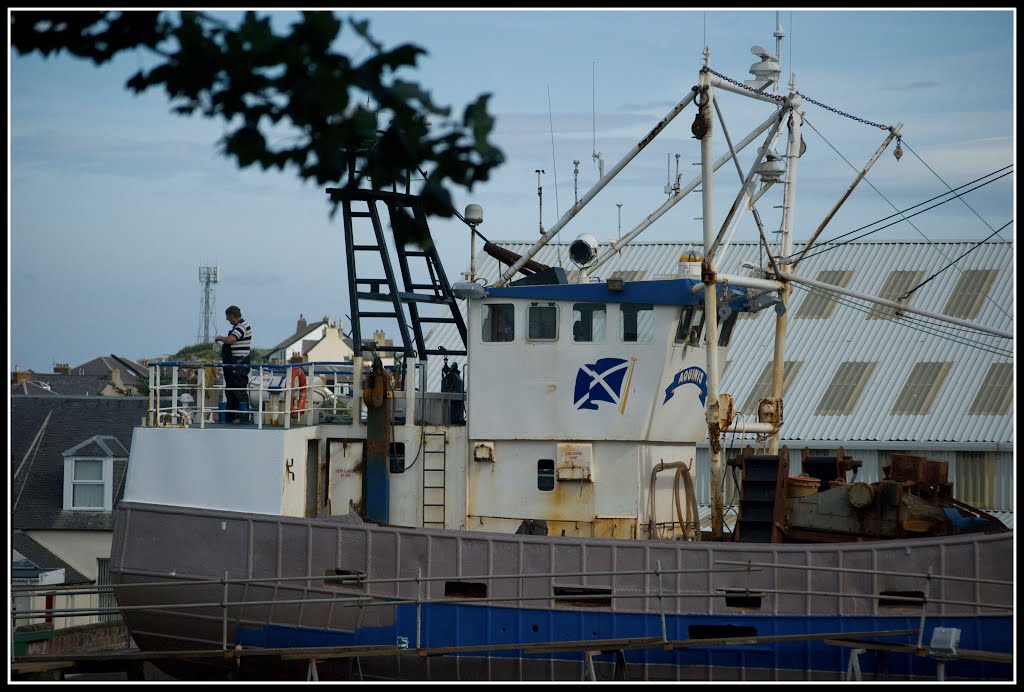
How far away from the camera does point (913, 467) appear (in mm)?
17031

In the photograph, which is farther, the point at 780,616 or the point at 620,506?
the point at 620,506

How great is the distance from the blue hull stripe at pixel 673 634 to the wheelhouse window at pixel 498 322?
376 centimetres

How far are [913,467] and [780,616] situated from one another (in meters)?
2.90

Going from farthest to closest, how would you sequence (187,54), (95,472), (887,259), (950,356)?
(887,259) < (950,356) < (95,472) < (187,54)

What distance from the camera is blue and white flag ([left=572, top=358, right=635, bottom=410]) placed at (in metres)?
17.3

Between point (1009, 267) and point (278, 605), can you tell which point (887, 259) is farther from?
point (278, 605)

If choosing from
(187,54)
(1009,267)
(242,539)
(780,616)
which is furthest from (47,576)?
(1009,267)

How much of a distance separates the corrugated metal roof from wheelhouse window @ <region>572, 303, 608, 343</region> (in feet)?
38.7

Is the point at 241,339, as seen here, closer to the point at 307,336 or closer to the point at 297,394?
the point at 297,394

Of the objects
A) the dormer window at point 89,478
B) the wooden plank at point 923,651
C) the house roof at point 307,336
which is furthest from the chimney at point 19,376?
the wooden plank at point 923,651

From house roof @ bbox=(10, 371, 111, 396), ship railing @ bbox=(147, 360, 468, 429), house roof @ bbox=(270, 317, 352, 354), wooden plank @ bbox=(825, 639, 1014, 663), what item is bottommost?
wooden plank @ bbox=(825, 639, 1014, 663)

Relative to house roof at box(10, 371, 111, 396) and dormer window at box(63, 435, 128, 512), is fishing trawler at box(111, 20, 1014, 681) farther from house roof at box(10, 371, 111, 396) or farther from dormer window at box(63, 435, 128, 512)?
house roof at box(10, 371, 111, 396)

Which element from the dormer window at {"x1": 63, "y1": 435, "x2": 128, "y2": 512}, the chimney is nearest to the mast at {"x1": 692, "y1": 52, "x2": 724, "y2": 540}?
the dormer window at {"x1": 63, "y1": 435, "x2": 128, "y2": 512}

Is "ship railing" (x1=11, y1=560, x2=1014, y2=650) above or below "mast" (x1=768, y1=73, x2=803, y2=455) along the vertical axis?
below
